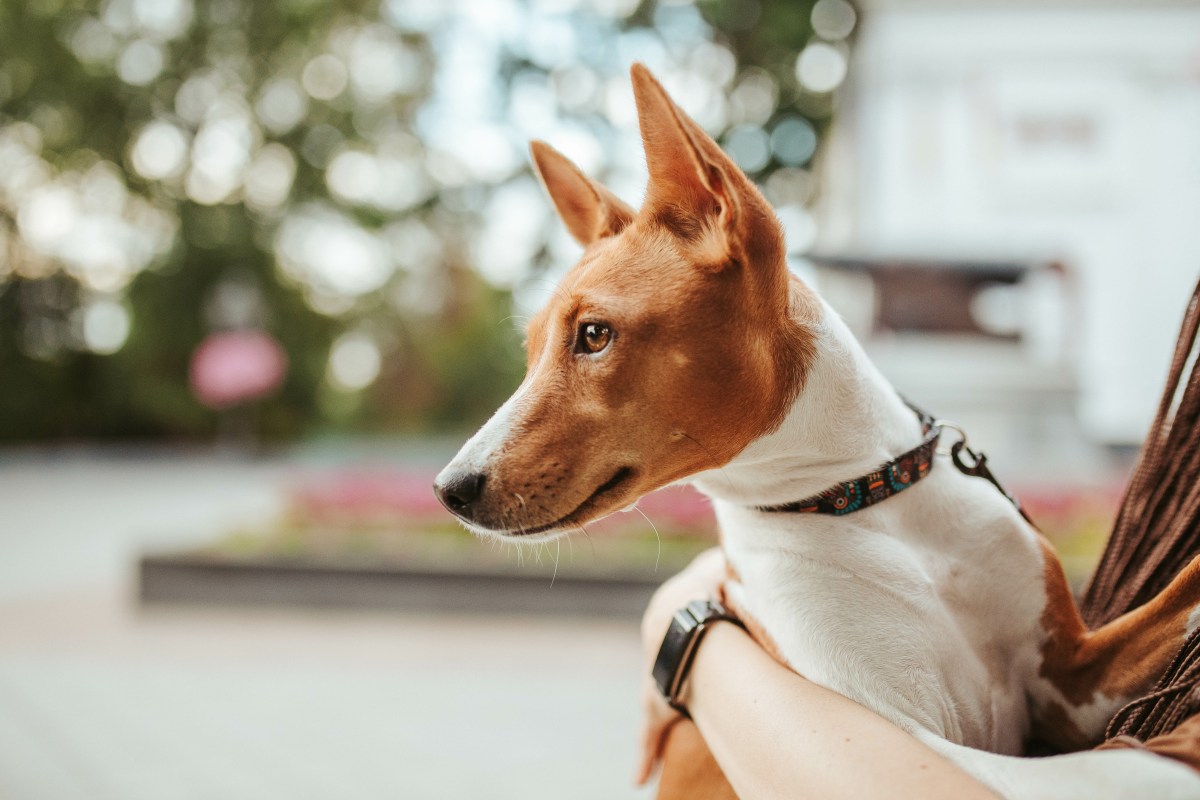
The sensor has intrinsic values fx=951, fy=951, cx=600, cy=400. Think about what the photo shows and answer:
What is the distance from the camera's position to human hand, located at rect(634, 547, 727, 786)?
1.39 meters

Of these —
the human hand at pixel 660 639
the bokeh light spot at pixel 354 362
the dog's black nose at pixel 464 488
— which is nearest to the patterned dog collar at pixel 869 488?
the human hand at pixel 660 639

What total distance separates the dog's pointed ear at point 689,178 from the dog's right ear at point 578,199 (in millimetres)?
172

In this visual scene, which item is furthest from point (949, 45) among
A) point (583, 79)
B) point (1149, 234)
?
point (583, 79)

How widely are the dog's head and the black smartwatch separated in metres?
0.19

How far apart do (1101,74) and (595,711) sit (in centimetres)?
987

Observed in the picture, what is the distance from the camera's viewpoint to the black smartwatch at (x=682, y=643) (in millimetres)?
1240

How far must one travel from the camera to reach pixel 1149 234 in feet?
34.2

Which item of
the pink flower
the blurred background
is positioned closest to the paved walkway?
the blurred background

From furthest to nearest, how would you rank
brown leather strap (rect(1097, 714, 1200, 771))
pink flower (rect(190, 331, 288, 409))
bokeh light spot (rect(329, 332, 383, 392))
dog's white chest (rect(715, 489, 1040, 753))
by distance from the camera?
bokeh light spot (rect(329, 332, 383, 392)), pink flower (rect(190, 331, 288, 409)), dog's white chest (rect(715, 489, 1040, 753)), brown leather strap (rect(1097, 714, 1200, 771))

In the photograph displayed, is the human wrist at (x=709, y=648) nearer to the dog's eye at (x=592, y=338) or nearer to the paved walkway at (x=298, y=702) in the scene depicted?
the dog's eye at (x=592, y=338)

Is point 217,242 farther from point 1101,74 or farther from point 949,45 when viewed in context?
point 1101,74

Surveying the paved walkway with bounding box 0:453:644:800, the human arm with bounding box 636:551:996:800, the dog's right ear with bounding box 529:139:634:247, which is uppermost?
the dog's right ear with bounding box 529:139:634:247

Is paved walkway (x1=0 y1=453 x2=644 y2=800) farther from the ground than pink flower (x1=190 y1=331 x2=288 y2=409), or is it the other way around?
paved walkway (x1=0 y1=453 x2=644 y2=800)

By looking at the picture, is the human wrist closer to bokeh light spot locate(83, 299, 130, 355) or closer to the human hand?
the human hand
